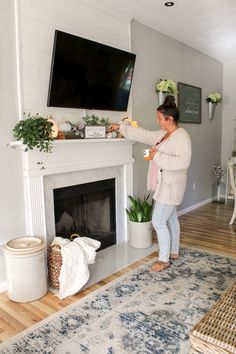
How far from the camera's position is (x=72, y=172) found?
111 inches

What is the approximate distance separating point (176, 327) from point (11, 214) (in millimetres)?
1425

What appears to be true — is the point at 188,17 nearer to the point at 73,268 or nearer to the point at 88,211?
the point at 88,211

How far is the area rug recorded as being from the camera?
177 centimetres

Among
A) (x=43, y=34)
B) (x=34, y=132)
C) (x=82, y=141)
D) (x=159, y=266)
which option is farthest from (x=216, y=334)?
(x=43, y=34)

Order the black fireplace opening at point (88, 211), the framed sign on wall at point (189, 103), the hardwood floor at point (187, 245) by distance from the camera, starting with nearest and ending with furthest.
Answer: the hardwood floor at point (187, 245) < the black fireplace opening at point (88, 211) < the framed sign on wall at point (189, 103)

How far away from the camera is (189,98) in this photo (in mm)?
4434

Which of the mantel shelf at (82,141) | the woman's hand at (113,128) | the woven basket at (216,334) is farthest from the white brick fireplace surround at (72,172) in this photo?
the woven basket at (216,334)

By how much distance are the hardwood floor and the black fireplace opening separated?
580 millimetres

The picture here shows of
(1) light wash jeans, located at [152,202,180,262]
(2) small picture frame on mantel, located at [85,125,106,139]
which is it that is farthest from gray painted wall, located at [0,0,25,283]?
(1) light wash jeans, located at [152,202,180,262]

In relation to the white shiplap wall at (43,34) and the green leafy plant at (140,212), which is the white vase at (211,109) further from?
the white shiplap wall at (43,34)

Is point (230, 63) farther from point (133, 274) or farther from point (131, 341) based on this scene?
point (131, 341)

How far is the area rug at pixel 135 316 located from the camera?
177 cm

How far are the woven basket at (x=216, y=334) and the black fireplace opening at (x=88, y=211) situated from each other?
5.60 feet

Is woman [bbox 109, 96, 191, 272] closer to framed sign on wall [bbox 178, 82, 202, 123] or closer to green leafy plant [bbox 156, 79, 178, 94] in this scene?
green leafy plant [bbox 156, 79, 178, 94]
